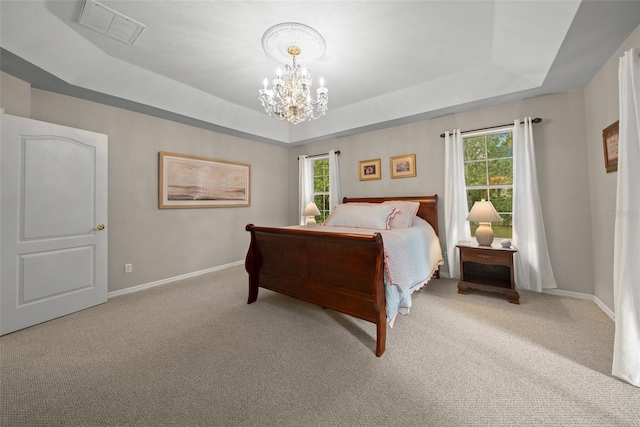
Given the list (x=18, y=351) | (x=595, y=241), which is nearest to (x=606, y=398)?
(x=595, y=241)

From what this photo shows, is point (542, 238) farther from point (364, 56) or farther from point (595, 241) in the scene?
point (364, 56)

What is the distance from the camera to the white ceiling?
1.99m

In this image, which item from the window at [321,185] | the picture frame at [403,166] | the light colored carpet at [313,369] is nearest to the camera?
the light colored carpet at [313,369]

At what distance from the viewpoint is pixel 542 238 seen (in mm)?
2998

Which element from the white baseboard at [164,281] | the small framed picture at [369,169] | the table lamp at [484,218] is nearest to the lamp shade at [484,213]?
the table lamp at [484,218]

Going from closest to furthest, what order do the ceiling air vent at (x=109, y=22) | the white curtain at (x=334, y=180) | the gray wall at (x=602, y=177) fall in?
1. the ceiling air vent at (x=109, y=22)
2. the gray wall at (x=602, y=177)
3. the white curtain at (x=334, y=180)

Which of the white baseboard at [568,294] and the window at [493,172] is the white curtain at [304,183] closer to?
the window at [493,172]

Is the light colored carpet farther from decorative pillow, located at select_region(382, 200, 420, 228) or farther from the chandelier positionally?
the chandelier

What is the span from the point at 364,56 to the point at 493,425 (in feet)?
10.4

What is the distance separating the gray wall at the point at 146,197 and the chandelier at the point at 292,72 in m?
2.09

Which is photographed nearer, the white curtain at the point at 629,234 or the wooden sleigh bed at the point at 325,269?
the white curtain at the point at 629,234

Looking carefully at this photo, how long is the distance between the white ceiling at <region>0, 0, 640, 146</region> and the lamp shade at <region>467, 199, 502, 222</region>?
4.44 feet

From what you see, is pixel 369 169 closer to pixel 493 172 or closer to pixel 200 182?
pixel 493 172

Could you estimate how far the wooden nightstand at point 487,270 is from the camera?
111 inches
